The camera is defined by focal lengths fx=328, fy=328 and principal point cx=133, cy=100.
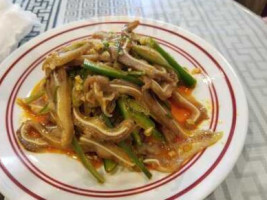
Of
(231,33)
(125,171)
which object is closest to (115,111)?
(125,171)

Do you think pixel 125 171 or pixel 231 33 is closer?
pixel 125 171

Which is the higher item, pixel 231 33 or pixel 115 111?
pixel 115 111

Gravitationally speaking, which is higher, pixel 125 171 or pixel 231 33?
pixel 125 171

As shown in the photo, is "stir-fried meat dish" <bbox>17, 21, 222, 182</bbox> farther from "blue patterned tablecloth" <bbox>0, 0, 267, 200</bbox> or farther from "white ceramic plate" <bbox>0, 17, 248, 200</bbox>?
"blue patterned tablecloth" <bbox>0, 0, 267, 200</bbox>

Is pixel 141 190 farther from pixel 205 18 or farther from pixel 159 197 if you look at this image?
pixel 205 18

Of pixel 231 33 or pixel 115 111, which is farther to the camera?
pixel 231 33

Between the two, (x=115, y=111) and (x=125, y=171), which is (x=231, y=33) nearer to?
(x=115, y=111)

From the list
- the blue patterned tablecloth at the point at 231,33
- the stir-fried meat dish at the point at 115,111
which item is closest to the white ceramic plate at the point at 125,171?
the stir-fried meat dish at the point at 115,111
